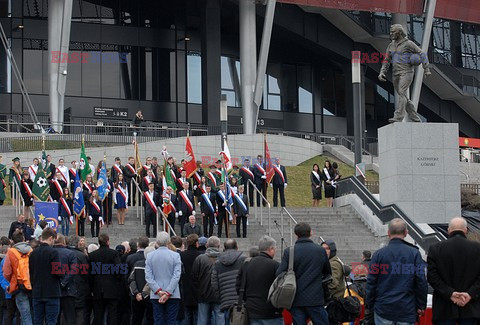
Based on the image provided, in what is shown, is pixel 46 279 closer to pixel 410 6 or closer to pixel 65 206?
pixel 65 206

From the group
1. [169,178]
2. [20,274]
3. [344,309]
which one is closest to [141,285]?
[20,274]

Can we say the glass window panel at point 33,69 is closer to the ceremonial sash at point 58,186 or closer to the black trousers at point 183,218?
the ceremonial sash at point 58,186

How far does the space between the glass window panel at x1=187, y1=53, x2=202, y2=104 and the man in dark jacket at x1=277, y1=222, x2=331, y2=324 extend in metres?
40.0

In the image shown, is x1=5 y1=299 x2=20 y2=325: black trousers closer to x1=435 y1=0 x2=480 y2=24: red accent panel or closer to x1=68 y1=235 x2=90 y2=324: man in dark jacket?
x1=68 y1=235 x2=90 y2=324: man in dark jacket

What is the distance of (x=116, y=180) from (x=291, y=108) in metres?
29.5

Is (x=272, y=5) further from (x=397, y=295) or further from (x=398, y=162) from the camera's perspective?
(x=397, y=295)

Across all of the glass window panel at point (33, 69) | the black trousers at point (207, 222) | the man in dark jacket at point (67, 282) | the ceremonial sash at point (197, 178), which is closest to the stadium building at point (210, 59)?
the glass window panel at point (33, 69)

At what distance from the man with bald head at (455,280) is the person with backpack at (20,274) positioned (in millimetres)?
7092

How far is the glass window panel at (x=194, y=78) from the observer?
52.7 metres

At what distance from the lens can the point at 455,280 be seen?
1165cm

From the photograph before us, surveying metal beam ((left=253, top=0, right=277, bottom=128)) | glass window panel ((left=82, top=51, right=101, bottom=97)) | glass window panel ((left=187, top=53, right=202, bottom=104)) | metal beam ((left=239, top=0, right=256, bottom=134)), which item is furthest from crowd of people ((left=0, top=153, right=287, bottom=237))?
glass window panel ((left=187, top=53, right=202, bottom=104))

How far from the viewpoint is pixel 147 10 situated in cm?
5172

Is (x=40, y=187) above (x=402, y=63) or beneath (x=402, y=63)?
beneath

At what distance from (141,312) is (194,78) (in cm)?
3664
